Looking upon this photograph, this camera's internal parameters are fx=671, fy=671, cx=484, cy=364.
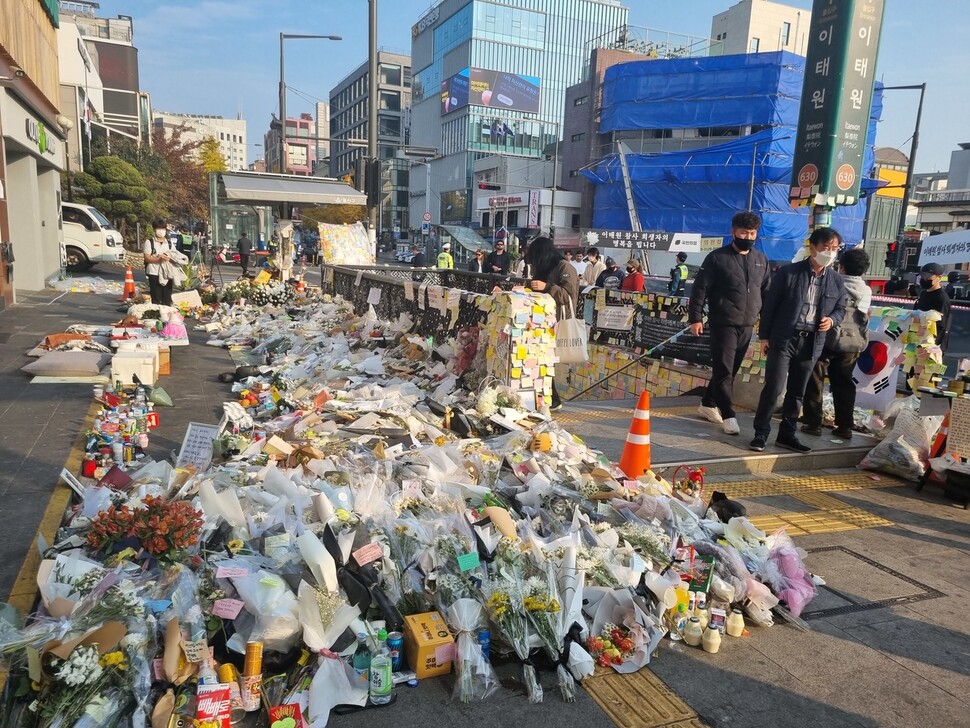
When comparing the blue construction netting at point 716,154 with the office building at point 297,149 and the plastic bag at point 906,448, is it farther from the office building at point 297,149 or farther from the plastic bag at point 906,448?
the office building at point 297,149

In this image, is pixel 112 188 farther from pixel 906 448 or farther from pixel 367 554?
pixel 906 448

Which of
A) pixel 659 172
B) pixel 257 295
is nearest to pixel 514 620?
pixel 257 295

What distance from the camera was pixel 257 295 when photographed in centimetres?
1557

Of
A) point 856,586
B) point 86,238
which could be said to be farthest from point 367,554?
point 86,238

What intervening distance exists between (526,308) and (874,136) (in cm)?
4126

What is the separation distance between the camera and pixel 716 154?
41.5 meters

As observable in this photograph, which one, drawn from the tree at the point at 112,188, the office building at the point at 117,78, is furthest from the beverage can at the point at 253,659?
the office building at the point at 117,78

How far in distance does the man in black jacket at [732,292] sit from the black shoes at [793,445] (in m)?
0.45

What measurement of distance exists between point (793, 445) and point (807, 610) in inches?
114

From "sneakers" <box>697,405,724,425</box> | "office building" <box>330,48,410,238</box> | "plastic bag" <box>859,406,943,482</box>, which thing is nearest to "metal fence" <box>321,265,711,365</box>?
"sneakers" <box>697,405,724,425</box>

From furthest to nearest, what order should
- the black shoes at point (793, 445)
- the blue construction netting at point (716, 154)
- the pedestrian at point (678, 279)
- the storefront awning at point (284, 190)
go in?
1. the blue construction netting at point (716, 154)
2. the pedestrian at point (678, 279)
3. the storefront awning at point (284, 190)
4. the black shoes at point (793, 445)

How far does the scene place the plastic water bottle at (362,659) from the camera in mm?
2980

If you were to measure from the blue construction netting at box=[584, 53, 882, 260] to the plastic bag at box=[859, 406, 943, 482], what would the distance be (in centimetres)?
3511

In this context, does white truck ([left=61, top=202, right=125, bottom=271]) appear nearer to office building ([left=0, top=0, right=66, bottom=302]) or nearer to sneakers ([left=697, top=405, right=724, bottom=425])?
office building ([left=0, top=0, right=66, bottom=302])
